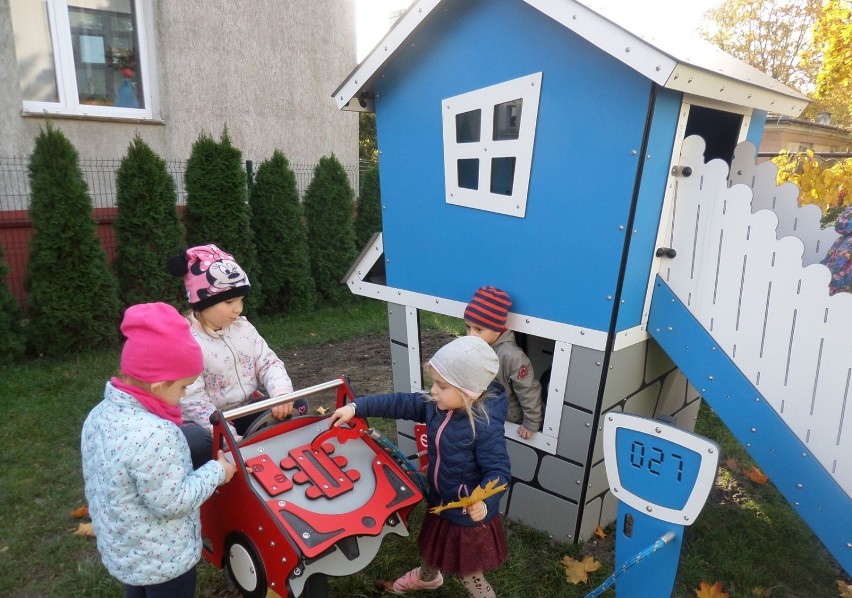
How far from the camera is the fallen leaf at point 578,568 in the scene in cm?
247

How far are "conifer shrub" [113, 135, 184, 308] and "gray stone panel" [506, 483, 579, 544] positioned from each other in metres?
4.28

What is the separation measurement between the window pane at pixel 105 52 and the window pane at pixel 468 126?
5.98 meters

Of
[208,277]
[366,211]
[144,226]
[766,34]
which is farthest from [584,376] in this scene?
[766,34]

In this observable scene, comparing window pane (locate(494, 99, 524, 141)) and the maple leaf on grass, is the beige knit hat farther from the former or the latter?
window pane (locate(494, 99, 524, 141))

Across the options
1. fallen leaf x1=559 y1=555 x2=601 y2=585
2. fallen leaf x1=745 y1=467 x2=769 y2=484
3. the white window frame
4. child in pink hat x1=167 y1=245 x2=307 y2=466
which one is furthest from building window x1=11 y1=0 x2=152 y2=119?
fallen leaf x1=745 y1=467 x2=769 y2=484

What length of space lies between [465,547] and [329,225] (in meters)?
5.79

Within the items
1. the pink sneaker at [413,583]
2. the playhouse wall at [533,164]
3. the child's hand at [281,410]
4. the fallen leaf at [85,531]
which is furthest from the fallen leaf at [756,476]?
the fallen leaf at [85,531]

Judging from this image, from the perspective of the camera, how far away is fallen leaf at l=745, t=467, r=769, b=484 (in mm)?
3320

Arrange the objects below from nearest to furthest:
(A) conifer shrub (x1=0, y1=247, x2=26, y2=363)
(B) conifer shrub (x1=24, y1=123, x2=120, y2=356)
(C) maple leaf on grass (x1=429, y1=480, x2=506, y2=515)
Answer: (C) maple leaf on grass (x1=429, y1=480, x2=506, y2=515)
(A) conifer shrub (x1=0, y1=247, x2=26, y2=363)
(B) conifer shrub (x1=24, y1=123, x2=120, y2=356)

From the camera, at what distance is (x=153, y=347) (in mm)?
1586

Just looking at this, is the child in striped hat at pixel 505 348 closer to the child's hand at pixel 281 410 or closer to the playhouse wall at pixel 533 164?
the playhouse wall at pixel 533 164

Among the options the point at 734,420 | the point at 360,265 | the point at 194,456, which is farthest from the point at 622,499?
the point at 360,265

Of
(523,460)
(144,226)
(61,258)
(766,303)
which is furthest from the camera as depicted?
(144,226)

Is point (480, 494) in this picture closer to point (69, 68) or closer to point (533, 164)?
point (533, 164)
